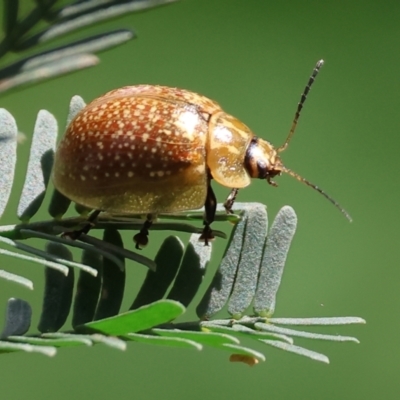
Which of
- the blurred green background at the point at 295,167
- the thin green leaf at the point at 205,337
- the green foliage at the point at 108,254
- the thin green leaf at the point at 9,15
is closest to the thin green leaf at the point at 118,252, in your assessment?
the green foliage at the point at 108,254

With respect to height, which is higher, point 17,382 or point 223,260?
point 223,260

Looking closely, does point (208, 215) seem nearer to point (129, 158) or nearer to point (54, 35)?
point (129, 158)

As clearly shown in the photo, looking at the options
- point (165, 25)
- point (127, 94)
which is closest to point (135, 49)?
point (165, 25)

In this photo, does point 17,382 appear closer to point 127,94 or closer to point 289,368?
point 289,368

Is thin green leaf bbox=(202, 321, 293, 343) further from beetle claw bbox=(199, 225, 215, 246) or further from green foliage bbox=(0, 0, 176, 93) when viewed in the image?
green foliage bbox=(0, 0, 176, 93)

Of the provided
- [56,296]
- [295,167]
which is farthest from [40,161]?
[295,167]

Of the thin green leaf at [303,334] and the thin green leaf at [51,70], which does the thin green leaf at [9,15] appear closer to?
the thin green leaf at [51,70]
